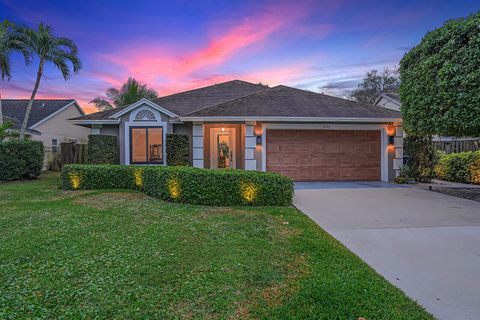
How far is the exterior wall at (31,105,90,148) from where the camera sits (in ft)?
61.2

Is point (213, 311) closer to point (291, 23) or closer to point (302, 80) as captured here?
point (291, 23)

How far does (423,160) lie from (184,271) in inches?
463

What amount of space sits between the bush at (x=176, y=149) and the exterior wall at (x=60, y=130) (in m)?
12.0

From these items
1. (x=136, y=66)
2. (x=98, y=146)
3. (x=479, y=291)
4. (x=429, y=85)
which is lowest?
(x=479, y=291)

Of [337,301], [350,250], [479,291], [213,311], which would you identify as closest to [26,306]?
[213,311]

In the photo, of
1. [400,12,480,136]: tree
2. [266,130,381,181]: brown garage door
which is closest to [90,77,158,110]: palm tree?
[266,130,381,181]: brown garage door

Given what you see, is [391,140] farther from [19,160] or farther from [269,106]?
[19,160]

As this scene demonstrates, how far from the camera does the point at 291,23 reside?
11664 millimetres

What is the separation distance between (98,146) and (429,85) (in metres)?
11.6

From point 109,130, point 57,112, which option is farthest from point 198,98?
point 57,112

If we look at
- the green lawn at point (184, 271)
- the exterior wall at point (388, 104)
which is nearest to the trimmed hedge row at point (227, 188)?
the green lawn at point (184, 271)

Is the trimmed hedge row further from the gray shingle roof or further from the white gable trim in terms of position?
the white gable trim

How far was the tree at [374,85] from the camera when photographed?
33406 millimetres

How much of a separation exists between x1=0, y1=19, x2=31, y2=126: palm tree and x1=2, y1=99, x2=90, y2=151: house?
4.83 metres
